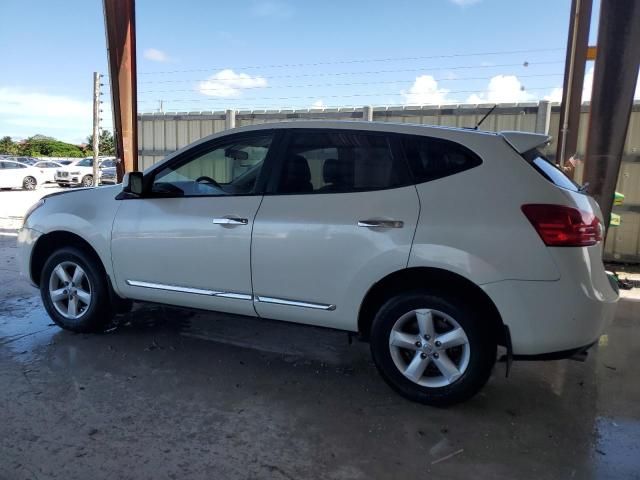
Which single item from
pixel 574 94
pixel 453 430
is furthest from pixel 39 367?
pixel 574 94

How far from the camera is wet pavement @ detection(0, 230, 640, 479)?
2766 mm

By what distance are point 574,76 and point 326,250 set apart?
5.69 meters

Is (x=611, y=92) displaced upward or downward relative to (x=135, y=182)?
upward

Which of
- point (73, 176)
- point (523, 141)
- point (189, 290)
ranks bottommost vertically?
point (189, 290)

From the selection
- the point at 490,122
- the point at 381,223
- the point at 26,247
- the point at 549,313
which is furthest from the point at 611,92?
the point at 26,247

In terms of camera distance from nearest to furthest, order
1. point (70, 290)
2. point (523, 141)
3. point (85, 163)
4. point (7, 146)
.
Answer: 1. point (523, 141)
2. point (70, 290)
3. point (85, 163)
4. point (7, 146)

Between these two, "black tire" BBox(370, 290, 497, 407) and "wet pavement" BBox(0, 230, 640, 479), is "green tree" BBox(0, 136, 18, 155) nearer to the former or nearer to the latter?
"wet pavement" BBox(0, 230, 640, 479)

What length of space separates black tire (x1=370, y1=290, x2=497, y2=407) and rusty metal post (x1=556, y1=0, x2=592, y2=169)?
501 cm

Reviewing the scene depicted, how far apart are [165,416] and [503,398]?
2.24 m

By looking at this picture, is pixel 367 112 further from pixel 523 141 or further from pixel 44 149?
pixel 44 149

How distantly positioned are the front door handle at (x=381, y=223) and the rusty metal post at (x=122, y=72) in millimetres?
5932

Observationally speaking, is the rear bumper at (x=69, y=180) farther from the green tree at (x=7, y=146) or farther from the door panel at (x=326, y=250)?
the green tree at (x=7, y=146)

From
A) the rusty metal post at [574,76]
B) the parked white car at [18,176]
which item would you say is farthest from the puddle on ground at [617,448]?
the parked white car at [18,176]

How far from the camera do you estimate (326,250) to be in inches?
138
